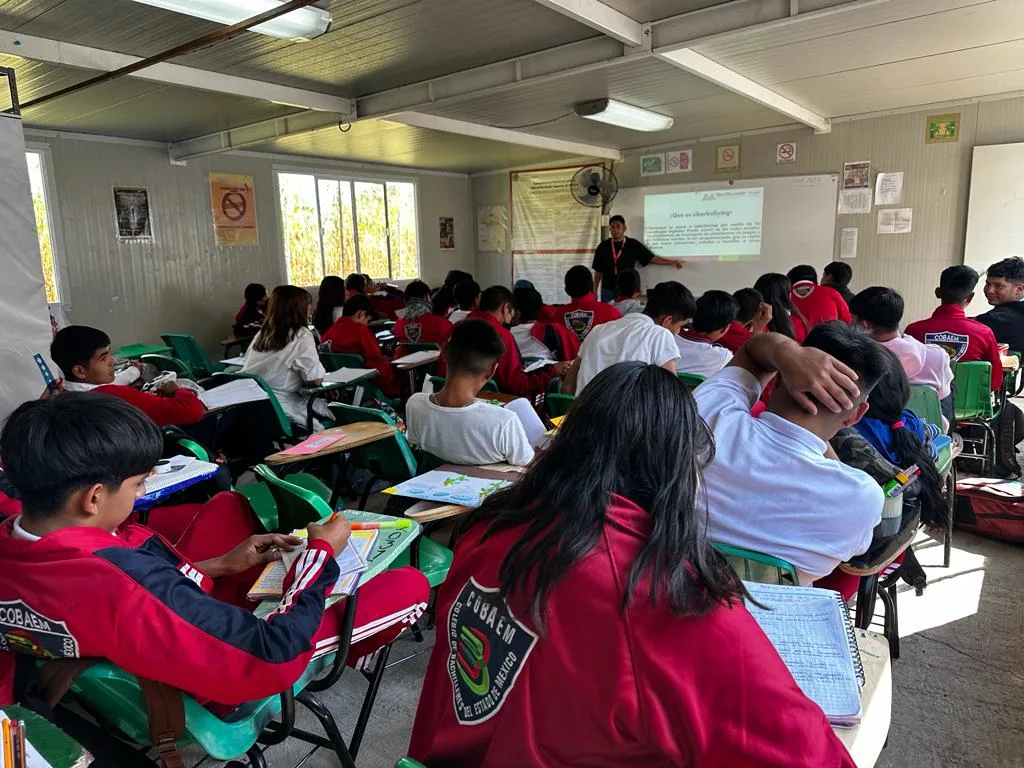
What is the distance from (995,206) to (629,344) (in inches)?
188

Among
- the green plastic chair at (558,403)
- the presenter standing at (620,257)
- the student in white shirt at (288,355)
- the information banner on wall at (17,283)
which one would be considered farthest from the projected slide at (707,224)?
the information banner on wall at (17,283)

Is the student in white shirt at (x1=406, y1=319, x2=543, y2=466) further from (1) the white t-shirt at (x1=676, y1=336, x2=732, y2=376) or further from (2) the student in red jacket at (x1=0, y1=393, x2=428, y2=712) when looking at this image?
(1) the white t-shirt at (x1=676, y1=336, x2=732, y2=376)

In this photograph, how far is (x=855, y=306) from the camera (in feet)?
10.2

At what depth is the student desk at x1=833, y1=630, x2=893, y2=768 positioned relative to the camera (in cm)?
89

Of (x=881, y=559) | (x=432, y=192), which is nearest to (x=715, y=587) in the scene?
(x=881, y=559)

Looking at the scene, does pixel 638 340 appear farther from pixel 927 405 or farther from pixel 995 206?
pixel 995 206

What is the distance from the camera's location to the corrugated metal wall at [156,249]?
669 cm

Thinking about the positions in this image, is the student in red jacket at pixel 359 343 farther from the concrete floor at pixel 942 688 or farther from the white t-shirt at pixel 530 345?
the concrete floor at pixel 942 688

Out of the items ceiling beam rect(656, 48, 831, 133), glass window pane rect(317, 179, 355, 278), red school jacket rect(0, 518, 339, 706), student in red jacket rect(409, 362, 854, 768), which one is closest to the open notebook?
red school jacket rect(0, 518, 339, 706)

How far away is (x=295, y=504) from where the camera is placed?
169 centimetres

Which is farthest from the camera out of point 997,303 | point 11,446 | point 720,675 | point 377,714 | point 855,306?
point 997,303

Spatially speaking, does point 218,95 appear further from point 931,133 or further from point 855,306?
point 931,133

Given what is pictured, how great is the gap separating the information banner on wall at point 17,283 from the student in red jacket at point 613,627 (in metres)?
2.77

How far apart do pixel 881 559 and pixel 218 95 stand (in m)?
5.46
